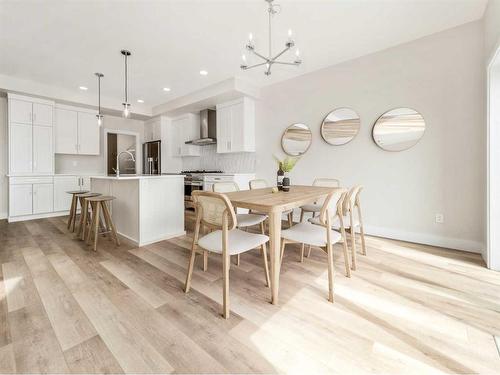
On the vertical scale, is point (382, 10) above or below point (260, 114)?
above

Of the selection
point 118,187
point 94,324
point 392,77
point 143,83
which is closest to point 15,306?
point 94,324

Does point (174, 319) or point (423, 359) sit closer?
point (423, 359)

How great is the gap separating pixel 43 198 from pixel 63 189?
379mm

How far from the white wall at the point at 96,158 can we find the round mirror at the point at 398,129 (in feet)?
20.3

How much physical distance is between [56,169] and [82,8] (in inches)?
170

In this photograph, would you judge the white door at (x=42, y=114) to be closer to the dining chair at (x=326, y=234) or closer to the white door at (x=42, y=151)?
the white door at (x=42, y=151)

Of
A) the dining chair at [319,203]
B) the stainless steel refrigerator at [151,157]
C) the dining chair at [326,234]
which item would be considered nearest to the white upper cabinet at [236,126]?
the dining chair at [319,203]

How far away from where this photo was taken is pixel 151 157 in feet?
21.2

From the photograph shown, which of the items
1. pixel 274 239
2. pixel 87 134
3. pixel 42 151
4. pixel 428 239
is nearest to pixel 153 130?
pixel 87 134

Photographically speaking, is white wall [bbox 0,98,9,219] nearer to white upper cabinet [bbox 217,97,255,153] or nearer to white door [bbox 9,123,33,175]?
white door [bbox 9,123,33,175]

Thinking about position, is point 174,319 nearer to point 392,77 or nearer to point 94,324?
point 94,324

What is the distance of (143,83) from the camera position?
14.5 feet

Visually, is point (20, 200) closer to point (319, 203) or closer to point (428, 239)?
point (319, 203)

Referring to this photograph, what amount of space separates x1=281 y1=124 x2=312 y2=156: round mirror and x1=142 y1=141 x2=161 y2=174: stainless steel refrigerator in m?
3.72
